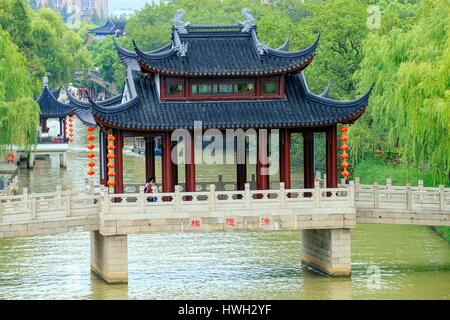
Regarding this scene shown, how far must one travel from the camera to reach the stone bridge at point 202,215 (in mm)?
41406

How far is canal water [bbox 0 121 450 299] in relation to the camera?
4122cm

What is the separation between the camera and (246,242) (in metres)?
51.4

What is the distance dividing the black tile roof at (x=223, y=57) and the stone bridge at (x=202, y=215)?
390 cm

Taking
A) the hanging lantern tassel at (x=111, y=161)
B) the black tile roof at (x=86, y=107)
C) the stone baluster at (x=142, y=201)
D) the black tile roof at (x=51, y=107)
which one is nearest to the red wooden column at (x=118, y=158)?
the hanging lantern tassel at (x=111, y=161)

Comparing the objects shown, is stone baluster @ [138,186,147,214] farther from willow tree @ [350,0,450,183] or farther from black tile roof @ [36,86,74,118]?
black tile roof @ [36,86,74,118]

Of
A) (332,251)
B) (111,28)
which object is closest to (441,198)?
(332,251)

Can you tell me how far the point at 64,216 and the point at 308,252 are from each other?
8.58 metres

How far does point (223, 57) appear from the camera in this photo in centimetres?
4453

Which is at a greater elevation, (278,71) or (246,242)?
(278,71)

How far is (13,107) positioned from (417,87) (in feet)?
77.8

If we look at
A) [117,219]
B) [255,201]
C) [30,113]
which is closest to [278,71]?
[255,201]

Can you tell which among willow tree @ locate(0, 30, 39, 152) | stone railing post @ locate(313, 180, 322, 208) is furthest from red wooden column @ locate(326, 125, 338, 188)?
willow tree @ locate(0, 30, 39, 152)
